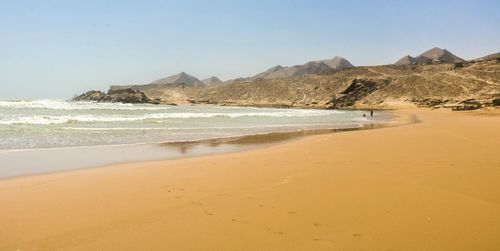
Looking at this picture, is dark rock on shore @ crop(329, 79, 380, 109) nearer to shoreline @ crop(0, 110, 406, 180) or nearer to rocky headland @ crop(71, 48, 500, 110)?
rocky headland @ crop(71, 48, 500, 110)

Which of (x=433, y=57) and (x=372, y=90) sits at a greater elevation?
(x=433, y=57)

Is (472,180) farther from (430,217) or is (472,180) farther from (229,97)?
(229,97)

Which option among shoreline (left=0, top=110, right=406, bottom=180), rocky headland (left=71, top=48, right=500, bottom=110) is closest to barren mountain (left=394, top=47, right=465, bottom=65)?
rocky headland (left=71, top=48, right=500, bottom=110)

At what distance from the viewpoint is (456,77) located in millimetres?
66688

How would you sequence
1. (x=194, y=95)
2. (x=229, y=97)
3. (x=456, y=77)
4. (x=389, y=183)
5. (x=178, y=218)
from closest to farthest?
(x=178, y=218)
(x=389, y=183)
(x=456, y=77)
(x=229, y=97)
(x=194, y=95)

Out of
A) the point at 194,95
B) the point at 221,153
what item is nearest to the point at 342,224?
the point at 221,153

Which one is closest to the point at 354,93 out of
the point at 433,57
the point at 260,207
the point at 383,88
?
the point at 383,88

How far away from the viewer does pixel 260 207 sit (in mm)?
5488

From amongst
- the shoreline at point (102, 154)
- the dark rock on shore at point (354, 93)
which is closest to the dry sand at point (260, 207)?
the shoreline at point (102, 154)

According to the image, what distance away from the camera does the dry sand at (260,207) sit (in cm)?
426

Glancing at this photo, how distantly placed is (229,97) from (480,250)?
9877 cm

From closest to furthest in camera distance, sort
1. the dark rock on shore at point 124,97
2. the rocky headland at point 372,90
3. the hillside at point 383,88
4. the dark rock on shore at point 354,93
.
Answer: the rocky headland at point 372,90 < the hillside at point 383,88 < the dark rock on shore at point 354,93 < the dark rock on shore at point 124,97

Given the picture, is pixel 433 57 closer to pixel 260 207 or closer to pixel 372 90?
pixel 372 90

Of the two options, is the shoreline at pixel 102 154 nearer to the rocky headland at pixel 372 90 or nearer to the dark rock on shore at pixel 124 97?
the rocky headland at pixel 372 90
